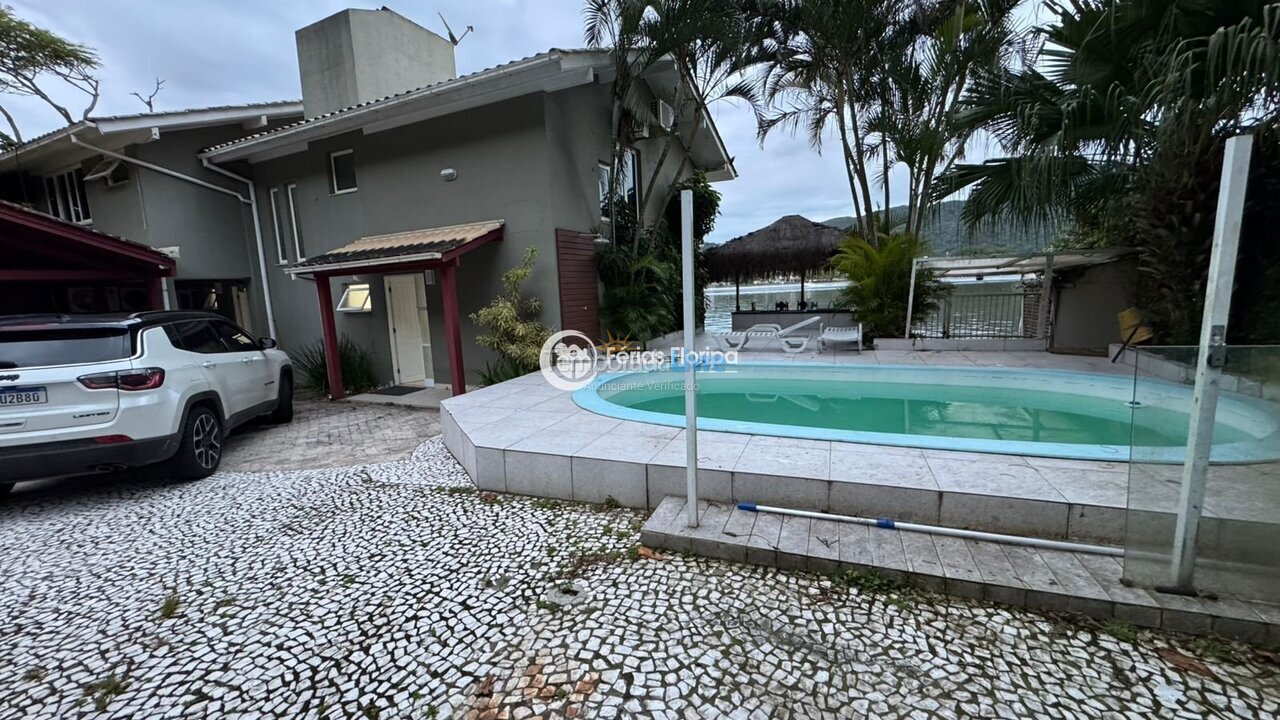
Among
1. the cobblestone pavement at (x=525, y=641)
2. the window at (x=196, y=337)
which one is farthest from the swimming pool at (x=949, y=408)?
the window at (x=196, y=337)

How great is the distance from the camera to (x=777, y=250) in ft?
45.8

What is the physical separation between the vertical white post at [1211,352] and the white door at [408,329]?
9909mm

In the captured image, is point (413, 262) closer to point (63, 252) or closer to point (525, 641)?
point (63, 252)

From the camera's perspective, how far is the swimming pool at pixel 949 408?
2.41 m

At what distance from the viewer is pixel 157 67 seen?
17.2 m

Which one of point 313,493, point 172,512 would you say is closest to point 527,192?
point 313,493

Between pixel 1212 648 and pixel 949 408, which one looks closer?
pixel 1212 648

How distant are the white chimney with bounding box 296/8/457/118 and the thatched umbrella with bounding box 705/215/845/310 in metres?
9.28

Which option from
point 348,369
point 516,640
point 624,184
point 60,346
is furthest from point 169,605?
point 624,184

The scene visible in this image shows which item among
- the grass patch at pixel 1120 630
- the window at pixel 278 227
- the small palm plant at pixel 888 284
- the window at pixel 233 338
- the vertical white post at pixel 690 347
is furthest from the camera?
the window at pixel 278 227

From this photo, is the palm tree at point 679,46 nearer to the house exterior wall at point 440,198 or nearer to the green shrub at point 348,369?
the house exterior wall at point 440,198

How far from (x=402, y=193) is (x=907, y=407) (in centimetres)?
942

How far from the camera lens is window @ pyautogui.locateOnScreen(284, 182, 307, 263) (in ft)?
34.6

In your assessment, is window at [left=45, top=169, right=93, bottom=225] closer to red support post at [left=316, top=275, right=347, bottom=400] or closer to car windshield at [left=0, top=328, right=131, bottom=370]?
red support post at [left=316, top=275, right=347, bottom=400]
